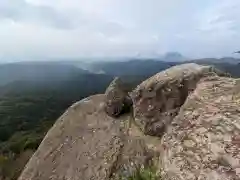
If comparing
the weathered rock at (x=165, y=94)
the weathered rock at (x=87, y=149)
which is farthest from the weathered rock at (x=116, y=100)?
the weathered rock at (x=165, y=94)

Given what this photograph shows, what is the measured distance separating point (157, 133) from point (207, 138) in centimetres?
265

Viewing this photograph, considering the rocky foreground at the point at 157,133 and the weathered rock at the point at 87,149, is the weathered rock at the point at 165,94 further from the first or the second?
the weathered rock at the point at 87,149

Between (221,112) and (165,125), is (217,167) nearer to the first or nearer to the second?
(221,112)

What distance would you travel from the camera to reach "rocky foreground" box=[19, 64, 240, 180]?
6.77 meters

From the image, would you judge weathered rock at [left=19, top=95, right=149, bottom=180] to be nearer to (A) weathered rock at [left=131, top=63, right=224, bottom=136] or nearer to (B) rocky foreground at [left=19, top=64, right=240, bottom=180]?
(B) rocky foreground at [left=19, top=64, right=240, bottom=180]

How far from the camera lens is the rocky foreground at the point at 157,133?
6766mm

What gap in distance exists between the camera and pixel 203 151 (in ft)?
22.4

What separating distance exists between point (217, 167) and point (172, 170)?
3.00ft

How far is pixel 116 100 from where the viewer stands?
11305 mm

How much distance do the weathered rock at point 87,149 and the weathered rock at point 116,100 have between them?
0.76ft

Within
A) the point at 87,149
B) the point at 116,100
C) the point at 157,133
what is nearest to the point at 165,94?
the point at 157,133

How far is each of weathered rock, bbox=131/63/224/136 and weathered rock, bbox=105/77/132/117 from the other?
991 millimetres

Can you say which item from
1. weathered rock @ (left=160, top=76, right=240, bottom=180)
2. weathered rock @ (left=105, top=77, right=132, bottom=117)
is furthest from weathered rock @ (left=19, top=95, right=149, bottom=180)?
weathered rock @ (left=160, top=76, right=240, bottom=180)

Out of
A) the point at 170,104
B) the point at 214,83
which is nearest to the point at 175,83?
the point at 170,104
